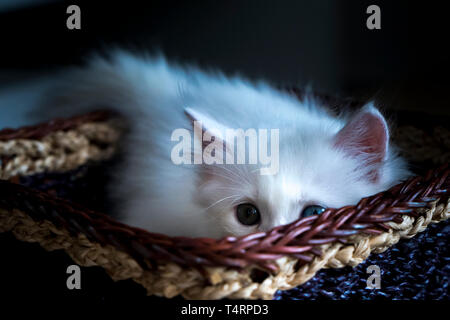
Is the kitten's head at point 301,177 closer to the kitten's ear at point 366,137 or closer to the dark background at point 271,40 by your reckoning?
the kitten's ear at point 366,137

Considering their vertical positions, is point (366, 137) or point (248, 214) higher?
point (366, 137)

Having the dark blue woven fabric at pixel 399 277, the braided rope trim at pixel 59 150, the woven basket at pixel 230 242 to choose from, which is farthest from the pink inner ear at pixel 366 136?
the braided rope trim at pixel 59 150

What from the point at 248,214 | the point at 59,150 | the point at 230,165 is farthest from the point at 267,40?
the point at 248,214

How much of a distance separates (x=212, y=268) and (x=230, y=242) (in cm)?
6

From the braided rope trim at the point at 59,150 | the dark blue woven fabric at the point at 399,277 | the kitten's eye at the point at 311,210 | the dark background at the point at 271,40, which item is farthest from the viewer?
the dark background at the point at 271,40

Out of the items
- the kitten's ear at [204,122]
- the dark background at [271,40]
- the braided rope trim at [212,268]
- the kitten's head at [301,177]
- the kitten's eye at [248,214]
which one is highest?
the dark background at [271,40]

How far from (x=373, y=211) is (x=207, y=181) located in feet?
1.55

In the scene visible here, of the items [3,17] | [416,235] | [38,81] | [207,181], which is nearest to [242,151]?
[207,181]

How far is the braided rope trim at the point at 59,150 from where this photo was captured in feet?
5.02

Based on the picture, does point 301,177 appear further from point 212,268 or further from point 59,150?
point 59,150

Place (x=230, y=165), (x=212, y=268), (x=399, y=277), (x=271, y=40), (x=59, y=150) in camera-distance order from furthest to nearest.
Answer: (x=271, y=40) < (x=59, y=150) < (x=230, y=165) < (x=399, y=277) < (x=212, y=268)

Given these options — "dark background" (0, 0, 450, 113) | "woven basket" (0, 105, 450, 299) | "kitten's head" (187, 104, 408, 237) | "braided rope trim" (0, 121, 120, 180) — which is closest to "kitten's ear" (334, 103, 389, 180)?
"kitten's head" (187, 104, 408, 237)

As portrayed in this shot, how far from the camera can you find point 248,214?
40.9 inches

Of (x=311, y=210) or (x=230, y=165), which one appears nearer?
(x=311, y=210)
